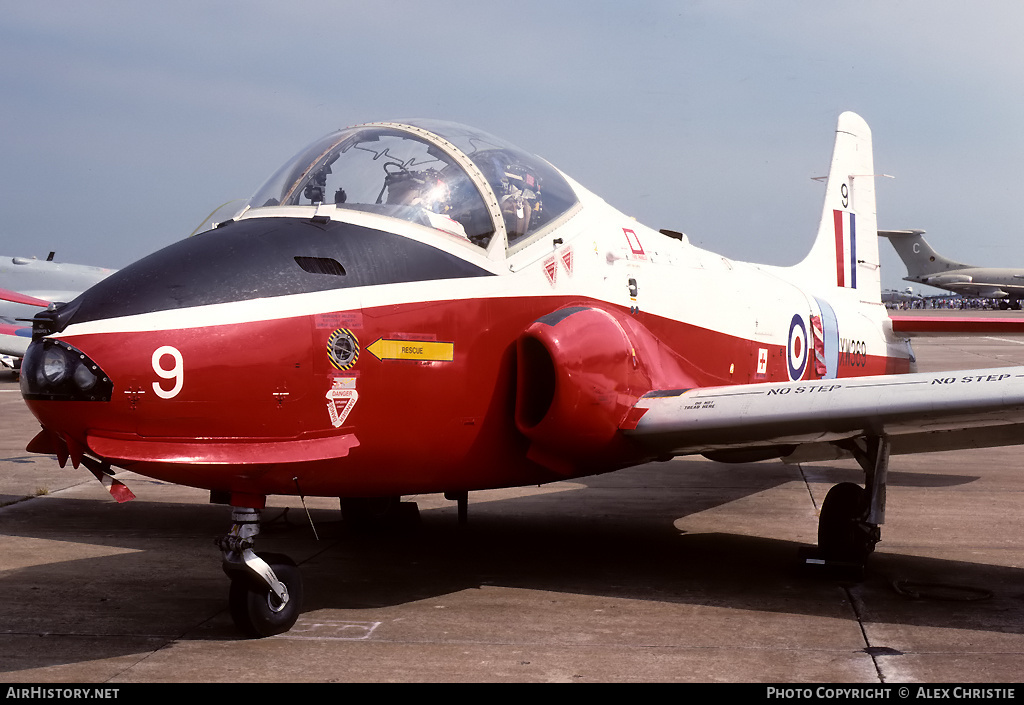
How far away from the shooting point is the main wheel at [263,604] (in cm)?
519

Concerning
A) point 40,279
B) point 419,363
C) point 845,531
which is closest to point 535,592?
point 419,363

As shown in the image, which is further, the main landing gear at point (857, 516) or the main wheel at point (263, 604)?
the main landing gear at point (857, 516)

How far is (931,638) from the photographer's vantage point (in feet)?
17.5

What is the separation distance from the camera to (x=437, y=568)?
6961 mm

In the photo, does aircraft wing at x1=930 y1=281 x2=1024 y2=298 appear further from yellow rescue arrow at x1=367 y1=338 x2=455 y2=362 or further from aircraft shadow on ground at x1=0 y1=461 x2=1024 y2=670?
yellow rescue arrow at x1=367 y1=338 x2=455 y2=362

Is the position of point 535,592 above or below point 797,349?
below

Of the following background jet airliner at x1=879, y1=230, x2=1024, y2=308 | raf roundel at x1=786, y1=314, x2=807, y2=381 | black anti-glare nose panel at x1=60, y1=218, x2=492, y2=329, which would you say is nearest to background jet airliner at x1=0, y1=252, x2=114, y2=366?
raf roundel at x1=786, y1=314, x2=807, y2=381

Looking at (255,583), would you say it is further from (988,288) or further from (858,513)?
(988,288)

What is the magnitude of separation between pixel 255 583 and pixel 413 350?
1.42 metres

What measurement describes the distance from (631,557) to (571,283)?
86.3 inches

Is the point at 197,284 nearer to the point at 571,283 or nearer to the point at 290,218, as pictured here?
the point at 290,218

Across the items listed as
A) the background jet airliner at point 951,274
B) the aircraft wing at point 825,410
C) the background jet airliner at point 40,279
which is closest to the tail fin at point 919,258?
the background jet airliner at point 951,274

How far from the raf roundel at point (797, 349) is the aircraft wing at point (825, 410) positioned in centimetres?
243

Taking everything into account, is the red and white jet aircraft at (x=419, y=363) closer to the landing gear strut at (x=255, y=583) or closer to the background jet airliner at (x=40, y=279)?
→ the landing gear strut at (x=255, y=583)
